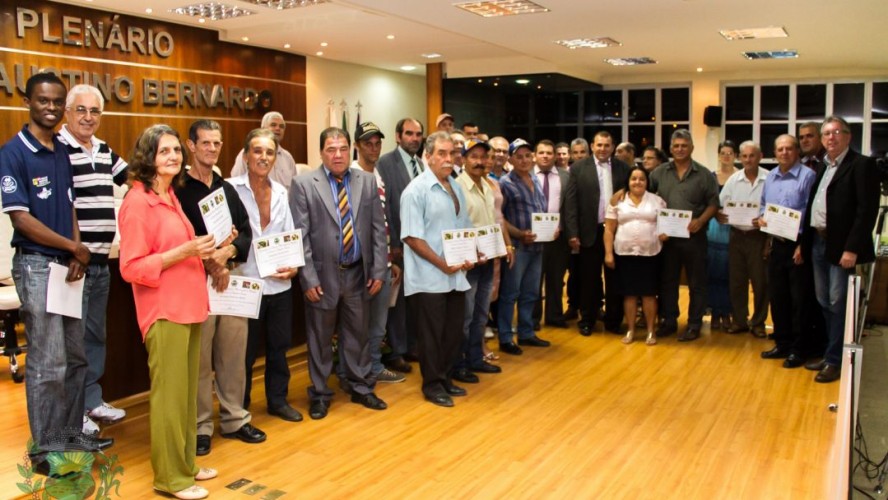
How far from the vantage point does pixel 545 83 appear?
13266mm

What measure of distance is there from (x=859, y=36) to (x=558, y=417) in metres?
7.85

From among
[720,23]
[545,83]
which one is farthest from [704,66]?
[720,23]

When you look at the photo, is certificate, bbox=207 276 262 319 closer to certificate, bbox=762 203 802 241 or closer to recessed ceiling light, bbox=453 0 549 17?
certificate, bbox=762 203 802 241

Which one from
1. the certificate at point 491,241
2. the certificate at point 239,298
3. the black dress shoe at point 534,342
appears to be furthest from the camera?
the black dress shoe at point 534,342

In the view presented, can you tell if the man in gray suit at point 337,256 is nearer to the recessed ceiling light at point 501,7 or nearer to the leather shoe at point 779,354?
the leather shoe at point 779,354

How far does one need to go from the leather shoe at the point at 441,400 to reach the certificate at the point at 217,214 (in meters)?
1.72

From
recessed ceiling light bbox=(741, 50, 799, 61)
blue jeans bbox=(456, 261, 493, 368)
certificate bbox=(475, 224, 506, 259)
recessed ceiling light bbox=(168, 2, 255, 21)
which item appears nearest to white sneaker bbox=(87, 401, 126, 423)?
blue jeans bbox=(456, 261, 493, 368)

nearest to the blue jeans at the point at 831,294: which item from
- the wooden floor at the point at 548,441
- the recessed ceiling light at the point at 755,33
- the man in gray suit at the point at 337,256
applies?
the wooden floor at the point at 548,441

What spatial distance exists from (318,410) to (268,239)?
1.08m

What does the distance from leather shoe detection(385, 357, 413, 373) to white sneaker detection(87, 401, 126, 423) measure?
1.86m

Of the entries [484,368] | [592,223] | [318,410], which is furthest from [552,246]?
[318,410]

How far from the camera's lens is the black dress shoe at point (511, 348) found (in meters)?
5.87

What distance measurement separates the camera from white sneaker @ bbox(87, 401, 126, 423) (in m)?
3.98

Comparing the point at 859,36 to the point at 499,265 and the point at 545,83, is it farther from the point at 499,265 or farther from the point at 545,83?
the point at 499,265
